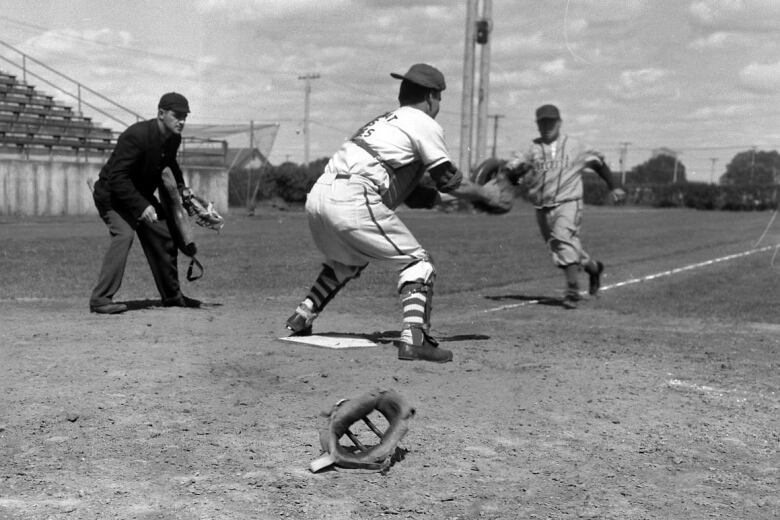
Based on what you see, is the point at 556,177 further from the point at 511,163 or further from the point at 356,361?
the point at 356,361

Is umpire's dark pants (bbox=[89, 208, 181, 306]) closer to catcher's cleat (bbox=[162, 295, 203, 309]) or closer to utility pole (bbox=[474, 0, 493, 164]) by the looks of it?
catcher's cleat (bbox=[162, 295, 203, 309])

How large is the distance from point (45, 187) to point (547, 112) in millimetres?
25320

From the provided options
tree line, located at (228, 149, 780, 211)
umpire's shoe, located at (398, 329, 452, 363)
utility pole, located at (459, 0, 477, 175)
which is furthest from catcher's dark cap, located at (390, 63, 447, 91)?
utility pole, located at (459, 0, 477, 175)

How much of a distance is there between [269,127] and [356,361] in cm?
3115

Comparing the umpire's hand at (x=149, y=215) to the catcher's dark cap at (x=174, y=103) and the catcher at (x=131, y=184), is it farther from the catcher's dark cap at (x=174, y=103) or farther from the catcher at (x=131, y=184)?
the catcher's dark cap at (x=174, y=103)

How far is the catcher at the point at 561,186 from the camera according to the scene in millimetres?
10016

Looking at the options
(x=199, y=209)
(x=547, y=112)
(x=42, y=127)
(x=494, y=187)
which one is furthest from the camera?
(x=42, y=127)

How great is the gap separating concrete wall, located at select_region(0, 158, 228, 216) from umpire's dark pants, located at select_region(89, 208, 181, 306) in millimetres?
22191

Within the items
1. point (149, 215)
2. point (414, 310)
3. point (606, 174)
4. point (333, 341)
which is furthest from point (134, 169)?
point (606, 174)

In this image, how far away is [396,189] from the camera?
612cm

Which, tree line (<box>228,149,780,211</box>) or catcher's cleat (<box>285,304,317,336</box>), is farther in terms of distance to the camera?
tree line (<box>228,149,780,211</box>)

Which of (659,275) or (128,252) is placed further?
(659,275)

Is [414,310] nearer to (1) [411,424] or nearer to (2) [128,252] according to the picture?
(1) [411,424]

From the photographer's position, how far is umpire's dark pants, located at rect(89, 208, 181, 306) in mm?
8078
